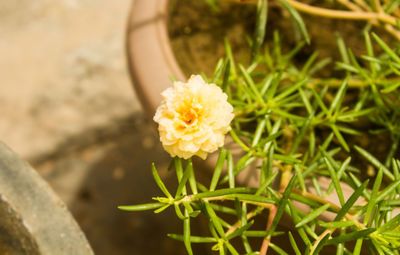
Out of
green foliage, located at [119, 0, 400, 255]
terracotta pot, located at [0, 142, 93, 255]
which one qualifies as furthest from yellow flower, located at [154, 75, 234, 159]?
terracotta pot, located at [0, 142, 93, 255]

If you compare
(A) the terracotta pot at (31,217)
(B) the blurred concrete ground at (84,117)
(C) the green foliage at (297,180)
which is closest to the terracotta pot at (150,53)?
(C) the green foliage at (297,180)

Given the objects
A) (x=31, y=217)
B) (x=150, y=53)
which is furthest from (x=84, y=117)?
(x=31, y=217)

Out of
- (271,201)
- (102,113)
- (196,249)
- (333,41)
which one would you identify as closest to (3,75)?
(102,113)

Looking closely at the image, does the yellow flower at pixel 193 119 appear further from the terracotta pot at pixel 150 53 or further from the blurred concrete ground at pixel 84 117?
the blurred concrete ground at pixel 84 117

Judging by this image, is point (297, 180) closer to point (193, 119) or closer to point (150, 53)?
point (193, 119)

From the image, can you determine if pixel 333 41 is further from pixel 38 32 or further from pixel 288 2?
pixel 38 32
